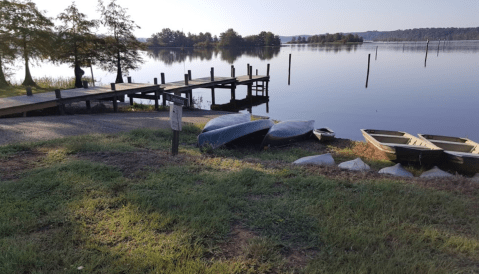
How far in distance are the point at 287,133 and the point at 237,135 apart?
8.76 feet

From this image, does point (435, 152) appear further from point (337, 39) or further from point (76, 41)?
point (337, 39)

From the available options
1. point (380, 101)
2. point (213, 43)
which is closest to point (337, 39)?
point (213, 43)

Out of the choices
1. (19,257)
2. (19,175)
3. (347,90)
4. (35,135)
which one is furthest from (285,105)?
(19,257)

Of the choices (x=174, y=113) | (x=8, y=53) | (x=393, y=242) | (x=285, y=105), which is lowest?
(x=285, y=105)

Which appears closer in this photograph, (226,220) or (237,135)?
(226,220)

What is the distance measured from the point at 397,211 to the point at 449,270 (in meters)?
1.14

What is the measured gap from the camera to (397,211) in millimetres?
3814

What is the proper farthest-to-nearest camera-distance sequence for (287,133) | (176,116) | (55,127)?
(287,133)
(55,127)
(176,116)

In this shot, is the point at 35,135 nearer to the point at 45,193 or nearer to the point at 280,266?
the point at 45,193

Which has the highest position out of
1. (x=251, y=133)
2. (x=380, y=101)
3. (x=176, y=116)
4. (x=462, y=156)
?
(x=176, y=116)

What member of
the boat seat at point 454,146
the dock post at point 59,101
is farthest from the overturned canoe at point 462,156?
the dock post at point 59,101

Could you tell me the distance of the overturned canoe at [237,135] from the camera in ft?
29.4

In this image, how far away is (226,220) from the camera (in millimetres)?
3562

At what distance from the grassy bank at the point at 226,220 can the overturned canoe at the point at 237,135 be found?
3204 millimetres
